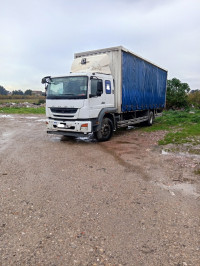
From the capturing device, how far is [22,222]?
328 cm

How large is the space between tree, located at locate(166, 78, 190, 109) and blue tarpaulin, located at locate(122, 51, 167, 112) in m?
12.0

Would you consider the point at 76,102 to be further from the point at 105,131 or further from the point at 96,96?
the point at 105,131

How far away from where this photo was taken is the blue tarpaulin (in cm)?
1013

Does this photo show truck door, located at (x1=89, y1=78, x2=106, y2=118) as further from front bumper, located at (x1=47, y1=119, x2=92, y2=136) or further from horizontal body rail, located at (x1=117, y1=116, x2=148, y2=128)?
horizontal body rail, located at (x1=117, y1=116, x2=148, y2=128)

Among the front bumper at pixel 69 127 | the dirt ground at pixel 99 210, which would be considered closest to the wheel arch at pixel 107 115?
the front bumper at pixel 69 127

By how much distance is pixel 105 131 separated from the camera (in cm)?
942

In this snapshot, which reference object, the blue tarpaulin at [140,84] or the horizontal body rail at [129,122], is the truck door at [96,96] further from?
the horizontal body rail at [129,122]

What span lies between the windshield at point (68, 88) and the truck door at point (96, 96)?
0.28 meters

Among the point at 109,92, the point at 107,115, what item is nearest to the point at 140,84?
the point at 109,92

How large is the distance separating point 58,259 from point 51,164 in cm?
374

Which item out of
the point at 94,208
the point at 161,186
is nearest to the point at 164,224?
the point at 94,208

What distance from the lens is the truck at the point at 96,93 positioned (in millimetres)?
8211

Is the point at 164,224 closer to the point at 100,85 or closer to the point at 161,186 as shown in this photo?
the point at 161,186

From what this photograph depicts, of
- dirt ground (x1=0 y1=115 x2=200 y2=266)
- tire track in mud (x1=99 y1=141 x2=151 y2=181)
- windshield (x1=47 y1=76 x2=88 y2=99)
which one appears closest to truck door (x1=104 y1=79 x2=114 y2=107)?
windshield (x1=47 y1=76 x2=88 y2=99)
